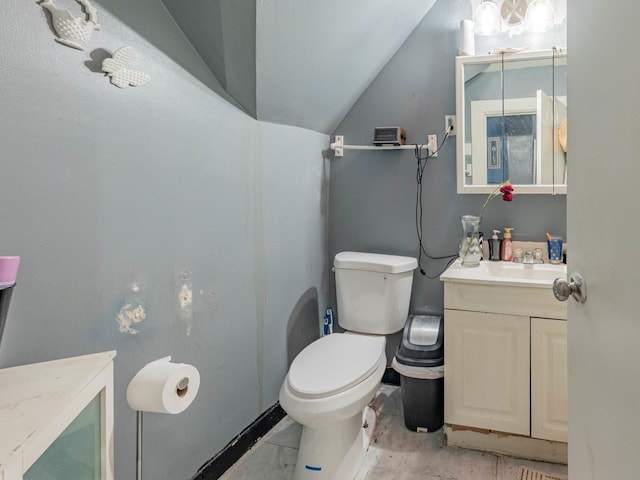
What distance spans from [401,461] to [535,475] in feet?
1.67

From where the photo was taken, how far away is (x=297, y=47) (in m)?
1.73

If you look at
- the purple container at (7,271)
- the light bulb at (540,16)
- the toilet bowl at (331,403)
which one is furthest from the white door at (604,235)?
the light bulb at (540,16)

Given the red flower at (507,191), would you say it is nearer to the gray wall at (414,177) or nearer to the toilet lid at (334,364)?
the gray wall at (414,177)

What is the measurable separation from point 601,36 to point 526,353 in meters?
1.30

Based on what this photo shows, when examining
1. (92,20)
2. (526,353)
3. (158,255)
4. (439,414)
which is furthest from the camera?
(439,414)

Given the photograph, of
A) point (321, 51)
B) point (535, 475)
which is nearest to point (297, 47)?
point (321, 51)

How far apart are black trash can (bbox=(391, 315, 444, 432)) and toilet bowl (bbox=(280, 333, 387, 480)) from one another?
23 cm

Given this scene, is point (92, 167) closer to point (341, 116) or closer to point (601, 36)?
point (601, 36)

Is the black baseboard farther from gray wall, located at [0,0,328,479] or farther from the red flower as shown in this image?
the red flower

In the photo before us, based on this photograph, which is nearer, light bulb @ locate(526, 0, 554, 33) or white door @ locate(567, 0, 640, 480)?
white door @ locate(567, 0, 640, 480)

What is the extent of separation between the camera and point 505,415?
1812 millimetres

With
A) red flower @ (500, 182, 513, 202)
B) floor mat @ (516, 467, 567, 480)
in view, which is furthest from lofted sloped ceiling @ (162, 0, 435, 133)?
floor mat @ (516, 467, 567, 480)

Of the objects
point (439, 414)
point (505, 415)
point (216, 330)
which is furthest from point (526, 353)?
point (216, 330)

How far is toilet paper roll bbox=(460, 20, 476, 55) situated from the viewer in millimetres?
2168
